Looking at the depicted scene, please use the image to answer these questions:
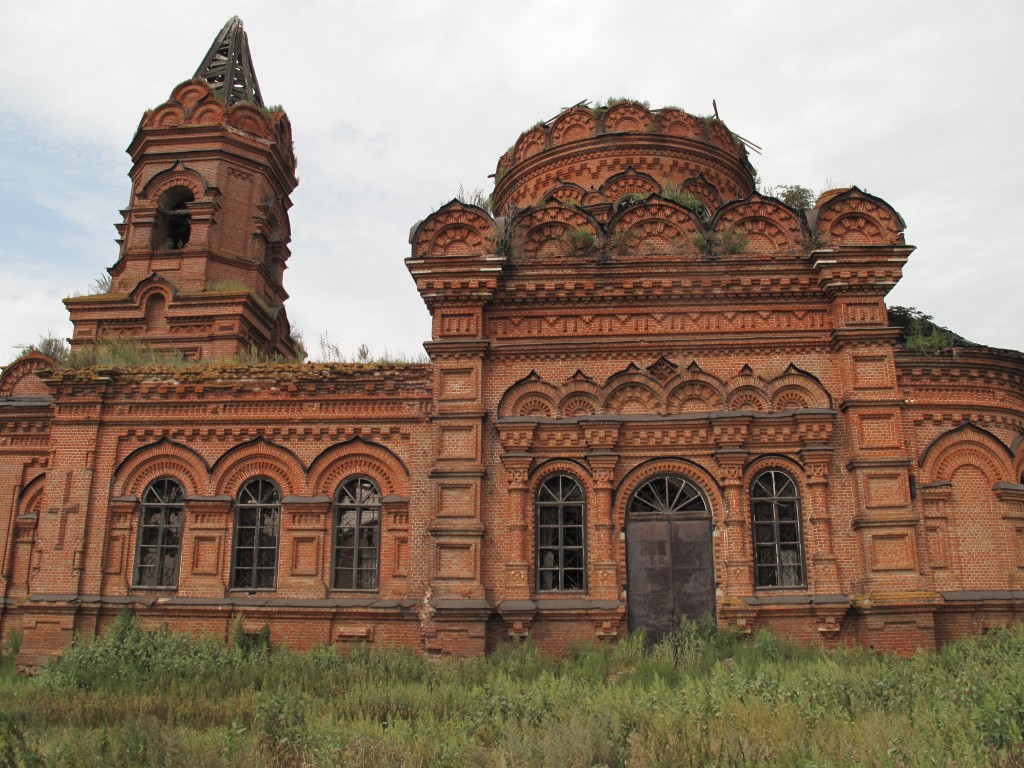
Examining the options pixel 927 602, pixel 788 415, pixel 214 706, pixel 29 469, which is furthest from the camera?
pixel 29 469

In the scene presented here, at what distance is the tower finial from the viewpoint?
22047 millimetres

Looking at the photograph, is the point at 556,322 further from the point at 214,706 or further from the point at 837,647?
the point at 214,706

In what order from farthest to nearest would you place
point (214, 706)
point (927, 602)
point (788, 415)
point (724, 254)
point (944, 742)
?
point (724, 254)
point (788, 415)
point (927, 602)
point (214, 706)
point (944, 742)

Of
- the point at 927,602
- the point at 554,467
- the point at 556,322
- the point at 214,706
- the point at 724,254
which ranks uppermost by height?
the point at 724,254

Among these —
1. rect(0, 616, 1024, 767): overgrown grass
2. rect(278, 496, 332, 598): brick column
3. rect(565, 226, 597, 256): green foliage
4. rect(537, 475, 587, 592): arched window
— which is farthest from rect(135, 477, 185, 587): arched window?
rect(565, 226, 597, 256): green foliage

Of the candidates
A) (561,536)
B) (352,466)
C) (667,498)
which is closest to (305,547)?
(352,466)

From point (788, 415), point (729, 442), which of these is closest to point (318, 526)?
point (729, 442)

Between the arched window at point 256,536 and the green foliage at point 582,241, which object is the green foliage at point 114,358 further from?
the green foliage at point 582,241

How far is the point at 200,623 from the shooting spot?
1368 cm

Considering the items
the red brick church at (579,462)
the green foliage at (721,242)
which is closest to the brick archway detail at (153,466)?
the red brick church at (579,462)

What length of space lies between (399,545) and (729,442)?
546cm

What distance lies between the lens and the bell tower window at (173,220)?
20172mm

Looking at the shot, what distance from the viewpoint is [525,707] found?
8297 mm

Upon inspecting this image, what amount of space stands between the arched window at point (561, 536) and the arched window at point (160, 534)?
611 centimetres
